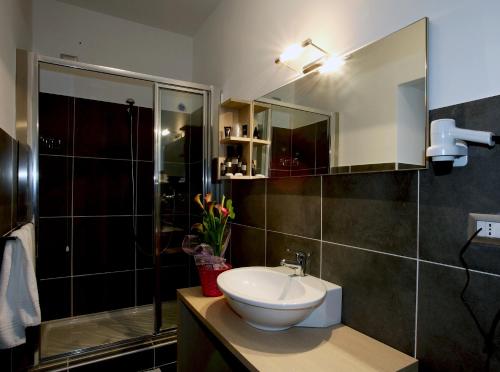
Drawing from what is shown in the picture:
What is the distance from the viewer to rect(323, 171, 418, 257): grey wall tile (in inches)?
39.2

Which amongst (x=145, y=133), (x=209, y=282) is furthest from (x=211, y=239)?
(x=145, y=133)

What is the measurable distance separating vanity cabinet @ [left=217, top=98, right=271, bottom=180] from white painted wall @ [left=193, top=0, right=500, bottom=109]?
0.37ft

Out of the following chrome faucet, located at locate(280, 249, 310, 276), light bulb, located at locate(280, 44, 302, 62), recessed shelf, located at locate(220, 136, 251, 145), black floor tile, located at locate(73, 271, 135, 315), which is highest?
light bulb, located at locate(280, 44, 302, 62)

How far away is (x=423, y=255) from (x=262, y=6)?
1673mm

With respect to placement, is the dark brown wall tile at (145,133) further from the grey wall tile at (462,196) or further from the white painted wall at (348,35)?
the grey wall tile at (462,196)

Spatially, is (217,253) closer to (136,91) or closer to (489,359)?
(489,359)

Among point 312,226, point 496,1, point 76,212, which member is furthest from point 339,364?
point 76,212

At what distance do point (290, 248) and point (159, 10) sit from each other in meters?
2.22

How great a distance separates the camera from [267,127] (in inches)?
67.9

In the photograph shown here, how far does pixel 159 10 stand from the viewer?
2418 mm

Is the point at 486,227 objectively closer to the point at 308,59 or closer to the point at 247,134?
the point at 308,59

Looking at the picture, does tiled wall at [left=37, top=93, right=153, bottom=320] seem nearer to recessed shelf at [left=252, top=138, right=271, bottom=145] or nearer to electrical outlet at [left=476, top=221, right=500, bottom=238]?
recessed shelf at [left=252, top=138, right=271, bottom=145]

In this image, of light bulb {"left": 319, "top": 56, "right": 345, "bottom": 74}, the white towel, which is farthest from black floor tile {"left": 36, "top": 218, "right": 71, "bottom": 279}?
light bulb {"left": 319, "top": 56, "right": 345, "bottom": 74}

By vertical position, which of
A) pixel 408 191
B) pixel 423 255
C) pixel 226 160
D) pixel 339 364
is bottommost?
pixel 339 364
